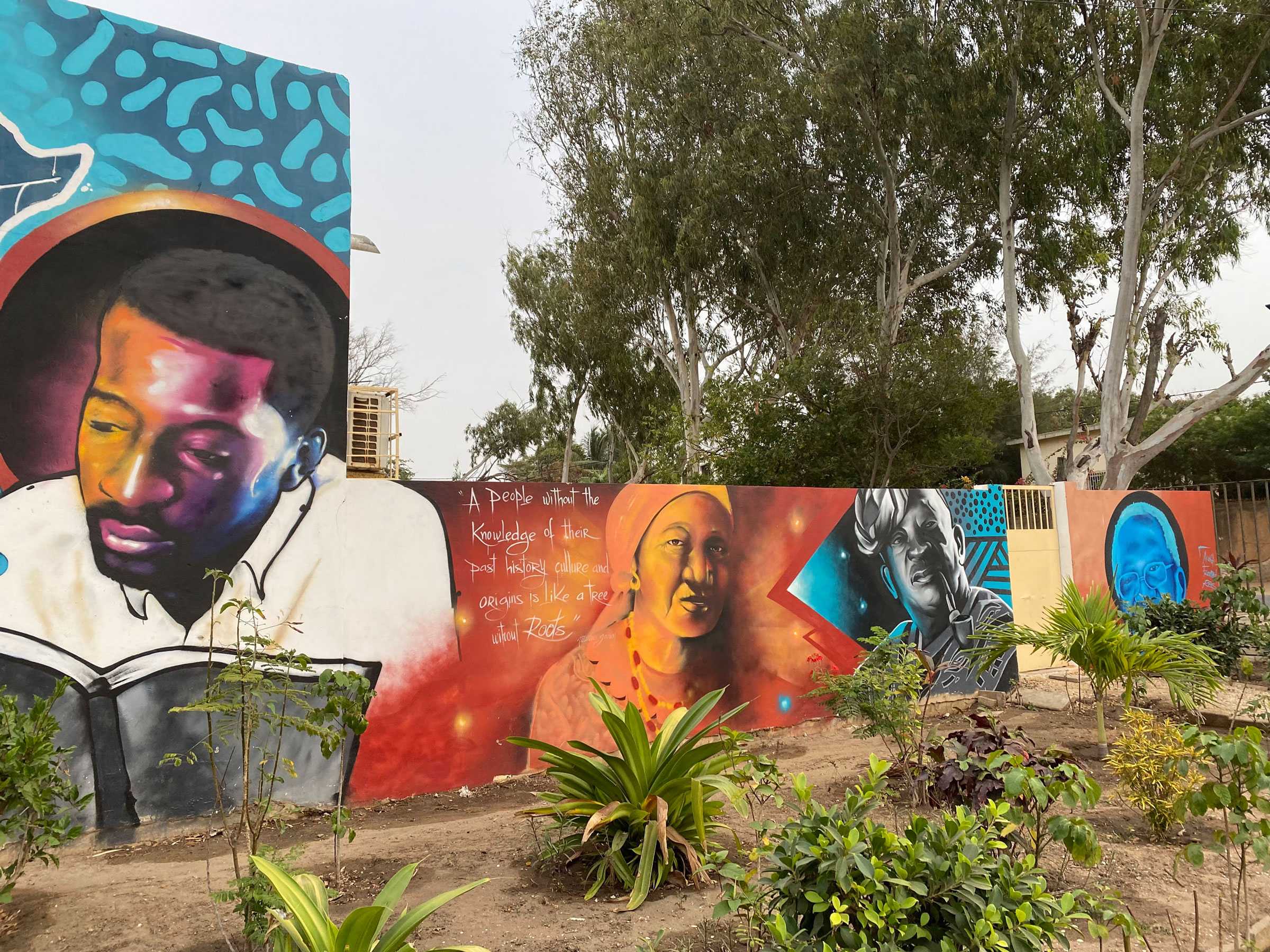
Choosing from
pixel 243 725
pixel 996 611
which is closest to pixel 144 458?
pixel 243 725

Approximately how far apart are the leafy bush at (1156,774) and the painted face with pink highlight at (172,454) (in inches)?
194

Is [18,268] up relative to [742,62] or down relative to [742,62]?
→ down

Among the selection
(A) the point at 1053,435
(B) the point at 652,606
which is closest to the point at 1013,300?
(B) the point at 652,606

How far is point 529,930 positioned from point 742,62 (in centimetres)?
1635

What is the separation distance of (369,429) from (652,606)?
16.3 ft

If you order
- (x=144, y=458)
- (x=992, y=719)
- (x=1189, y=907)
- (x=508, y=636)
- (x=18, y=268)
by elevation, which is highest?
(x=18, y=268)

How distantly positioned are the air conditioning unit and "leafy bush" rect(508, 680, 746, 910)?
6481 mm

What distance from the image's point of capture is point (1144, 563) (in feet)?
36.0

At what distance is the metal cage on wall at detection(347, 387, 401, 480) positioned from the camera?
964cm

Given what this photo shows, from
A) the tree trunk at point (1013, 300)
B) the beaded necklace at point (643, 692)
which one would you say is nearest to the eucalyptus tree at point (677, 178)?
the tree trunk at point (1013, 300)

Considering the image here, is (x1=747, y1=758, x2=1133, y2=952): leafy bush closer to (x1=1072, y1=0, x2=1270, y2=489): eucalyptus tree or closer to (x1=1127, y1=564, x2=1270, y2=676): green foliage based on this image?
(x1=1127, y1=564, x2=1270, y2=676): green foliage

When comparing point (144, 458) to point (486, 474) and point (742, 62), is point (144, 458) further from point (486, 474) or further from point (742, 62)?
point (486, 474)

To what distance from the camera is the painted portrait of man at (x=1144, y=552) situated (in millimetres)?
10586

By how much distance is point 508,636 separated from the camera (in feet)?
18.6
